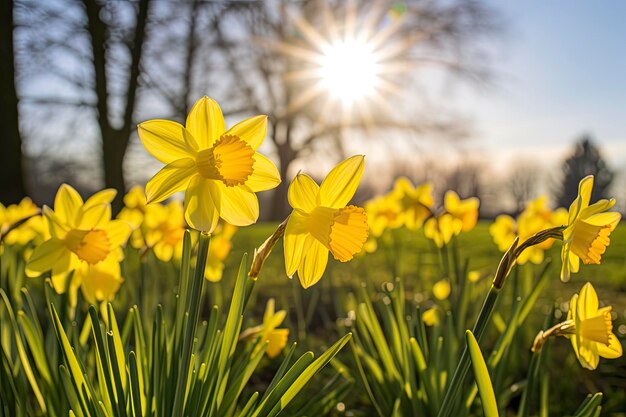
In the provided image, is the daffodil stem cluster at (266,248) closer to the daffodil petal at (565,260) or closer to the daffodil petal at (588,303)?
the daffodil petal at (565,260)

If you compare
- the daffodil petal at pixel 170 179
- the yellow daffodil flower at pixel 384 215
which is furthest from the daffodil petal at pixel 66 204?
the yellow daffodil flower at pixel 384 215

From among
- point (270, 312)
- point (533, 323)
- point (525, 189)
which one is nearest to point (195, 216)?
point (270, 312)

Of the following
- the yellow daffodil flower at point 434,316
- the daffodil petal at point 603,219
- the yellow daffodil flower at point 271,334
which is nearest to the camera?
the daffodil petal at point 603,219

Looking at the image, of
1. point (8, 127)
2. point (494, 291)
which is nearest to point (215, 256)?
point (494, 291)

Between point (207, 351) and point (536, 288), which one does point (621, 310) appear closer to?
point (536, 288)

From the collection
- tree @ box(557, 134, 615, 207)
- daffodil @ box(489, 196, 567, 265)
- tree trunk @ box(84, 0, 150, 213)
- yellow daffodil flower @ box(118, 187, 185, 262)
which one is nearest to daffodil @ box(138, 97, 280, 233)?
yellow daffodil flower @ box(118, 187, 185, 262)

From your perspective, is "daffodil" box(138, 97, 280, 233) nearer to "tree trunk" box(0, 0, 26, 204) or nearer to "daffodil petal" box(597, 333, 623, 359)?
"daffodil petal" box(597, 333, 623, 359)

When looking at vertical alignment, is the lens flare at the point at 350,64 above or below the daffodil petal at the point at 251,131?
above
